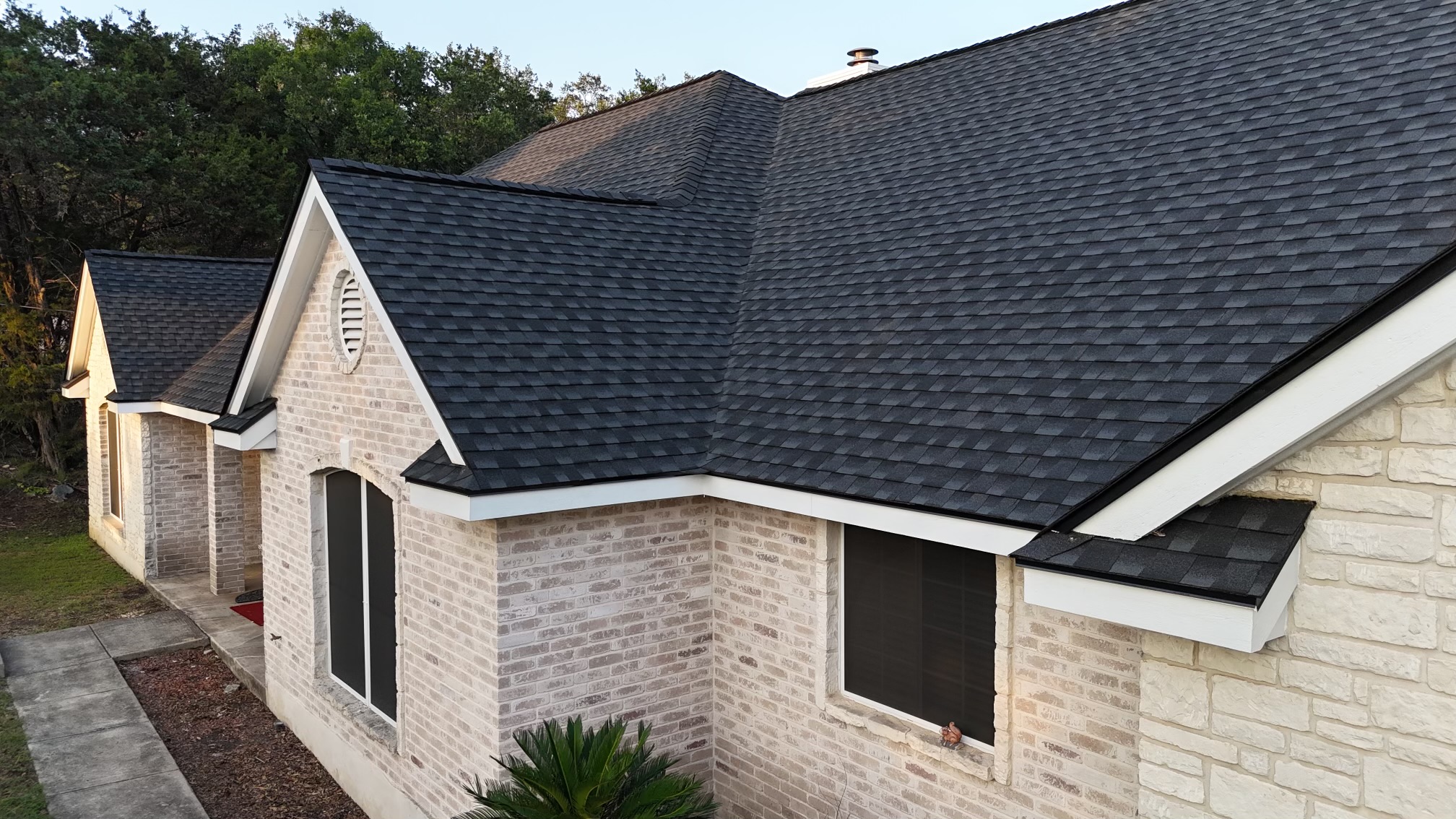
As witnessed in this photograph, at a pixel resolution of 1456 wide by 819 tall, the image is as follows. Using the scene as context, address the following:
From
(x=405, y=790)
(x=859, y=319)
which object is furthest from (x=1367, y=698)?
(x=405, y=790)

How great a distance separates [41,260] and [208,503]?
15.6 m

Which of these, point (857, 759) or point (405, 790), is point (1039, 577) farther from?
point (405, 790)

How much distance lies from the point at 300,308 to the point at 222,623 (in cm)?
655

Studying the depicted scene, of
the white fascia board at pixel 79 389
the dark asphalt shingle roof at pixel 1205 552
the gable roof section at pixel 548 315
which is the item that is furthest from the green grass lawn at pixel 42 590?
the dark asphalt shingle roof at pixel 1205 552

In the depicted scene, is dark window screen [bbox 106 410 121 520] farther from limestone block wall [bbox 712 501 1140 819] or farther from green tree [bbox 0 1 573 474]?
limestone block wall [bbox 712 501 1140 819]

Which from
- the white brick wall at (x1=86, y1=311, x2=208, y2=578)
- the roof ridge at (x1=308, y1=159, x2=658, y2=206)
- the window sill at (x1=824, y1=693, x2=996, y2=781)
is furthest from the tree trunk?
the window sill at (x1=824, y1=693, x2=996, y2=781)

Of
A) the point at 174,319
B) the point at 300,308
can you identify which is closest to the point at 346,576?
the point at 300,308

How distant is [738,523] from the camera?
7336mm

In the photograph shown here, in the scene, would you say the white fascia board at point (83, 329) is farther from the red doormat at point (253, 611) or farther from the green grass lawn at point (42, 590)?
the red doormat at point (253, 611)

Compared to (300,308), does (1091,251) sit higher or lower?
higher

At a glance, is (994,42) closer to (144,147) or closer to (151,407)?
(151,407)

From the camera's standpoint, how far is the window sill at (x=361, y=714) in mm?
8094

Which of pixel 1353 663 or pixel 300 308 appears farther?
pixel 300 308

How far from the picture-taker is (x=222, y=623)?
1335 centimetres
